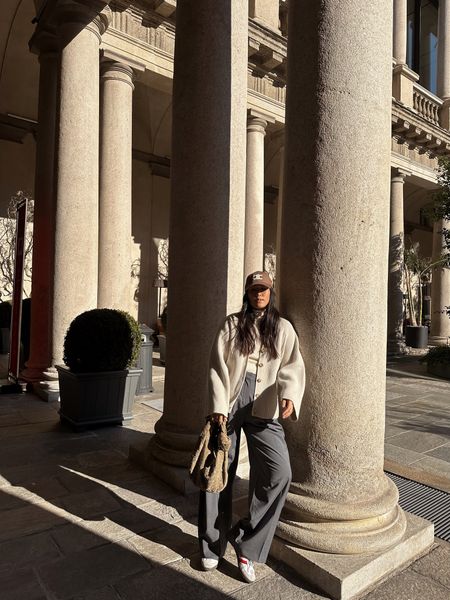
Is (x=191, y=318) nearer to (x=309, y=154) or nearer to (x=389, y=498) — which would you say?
(x=309, y=154)

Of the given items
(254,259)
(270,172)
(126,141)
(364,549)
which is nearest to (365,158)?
(364,549)

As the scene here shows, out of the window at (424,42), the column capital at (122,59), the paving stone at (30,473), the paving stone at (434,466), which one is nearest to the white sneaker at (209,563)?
the paving stone at (30,473)

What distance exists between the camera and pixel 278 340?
2.72 meters

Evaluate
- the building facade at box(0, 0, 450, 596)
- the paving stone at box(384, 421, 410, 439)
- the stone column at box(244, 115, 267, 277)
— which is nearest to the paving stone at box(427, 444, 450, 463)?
the paving stone at box(384, 421, 410, 439)

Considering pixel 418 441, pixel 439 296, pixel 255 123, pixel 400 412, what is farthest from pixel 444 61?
pixel 418 441

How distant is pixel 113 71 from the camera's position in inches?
365

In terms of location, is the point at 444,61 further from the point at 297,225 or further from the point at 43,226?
the point at 297,225

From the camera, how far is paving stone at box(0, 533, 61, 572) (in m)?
2.88

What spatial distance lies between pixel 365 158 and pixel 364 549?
2290mm

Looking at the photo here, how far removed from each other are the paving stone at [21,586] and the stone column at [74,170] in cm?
477

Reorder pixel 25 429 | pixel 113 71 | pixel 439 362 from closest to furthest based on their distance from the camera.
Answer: pixel 25 429 → pixel 113 71 → pixel 439 362

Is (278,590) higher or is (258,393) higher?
(258,393)

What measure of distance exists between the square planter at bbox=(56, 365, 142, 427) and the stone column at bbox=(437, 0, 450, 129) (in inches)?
740

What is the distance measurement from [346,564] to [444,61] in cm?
2099
